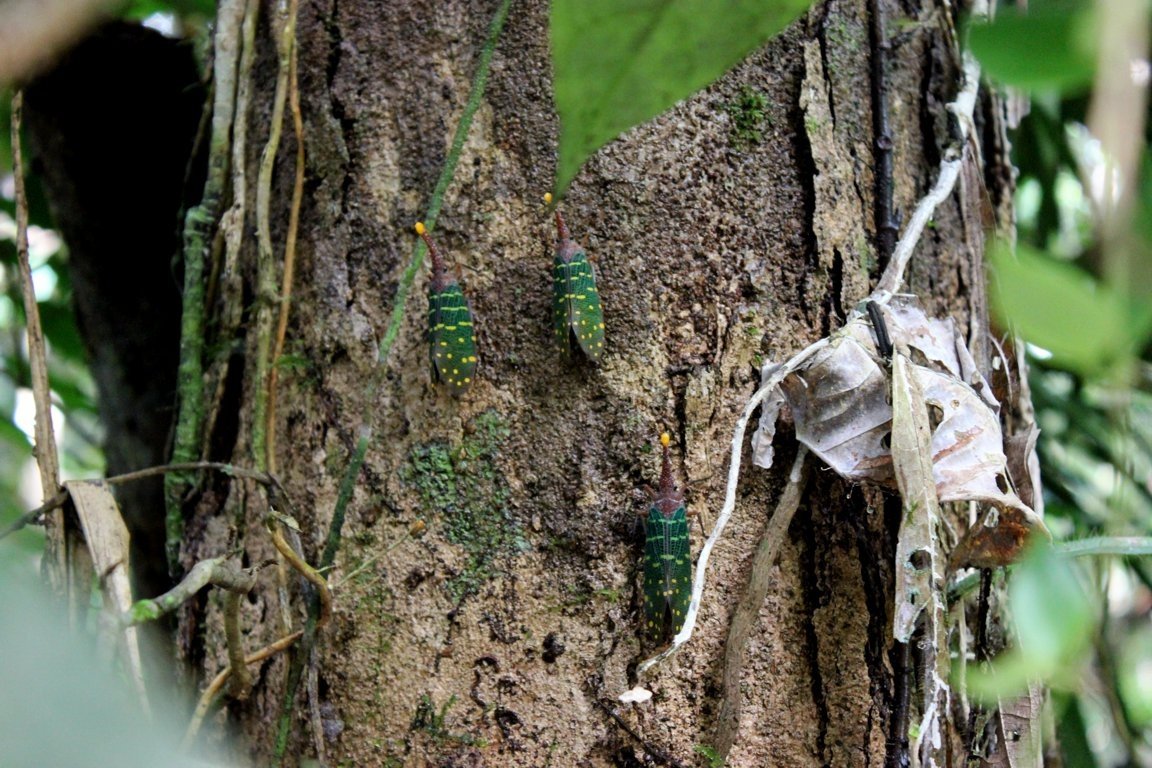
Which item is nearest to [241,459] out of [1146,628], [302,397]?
[302,397]

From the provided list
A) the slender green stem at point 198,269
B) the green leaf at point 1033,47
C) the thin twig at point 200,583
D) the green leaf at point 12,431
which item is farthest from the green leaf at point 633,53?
the green leaf at point 12,431

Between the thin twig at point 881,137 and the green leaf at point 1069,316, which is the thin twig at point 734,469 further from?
the green leaf at point 1069,316

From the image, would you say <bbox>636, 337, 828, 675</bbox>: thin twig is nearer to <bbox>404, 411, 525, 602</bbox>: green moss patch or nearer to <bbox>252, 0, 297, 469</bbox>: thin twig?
<bbox>404, 411, 525, 602</bbox>: green moss patch

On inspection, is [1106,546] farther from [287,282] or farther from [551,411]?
[287,282]

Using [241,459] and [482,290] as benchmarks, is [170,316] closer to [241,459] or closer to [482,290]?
[241,459]

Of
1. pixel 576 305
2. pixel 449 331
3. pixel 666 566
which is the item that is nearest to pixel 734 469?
pixel 666 566
